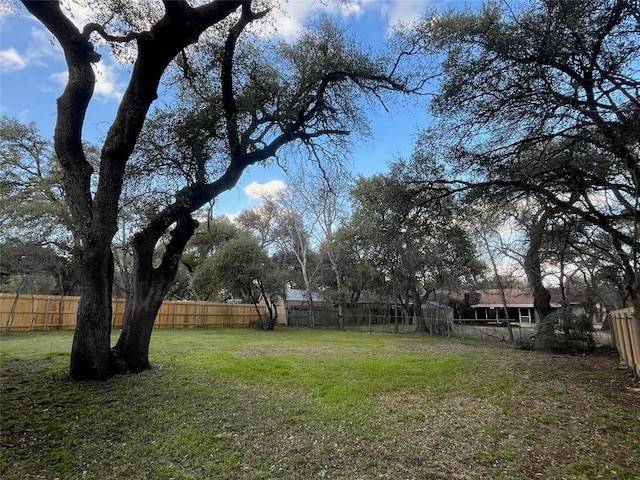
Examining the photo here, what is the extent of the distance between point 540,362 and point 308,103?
8.29 metres

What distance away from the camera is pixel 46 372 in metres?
6.09

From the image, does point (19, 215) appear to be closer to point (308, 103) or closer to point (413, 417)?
point (308, 103)

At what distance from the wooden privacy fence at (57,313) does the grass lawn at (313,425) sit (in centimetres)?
871

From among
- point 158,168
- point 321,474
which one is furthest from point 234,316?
point 321,474

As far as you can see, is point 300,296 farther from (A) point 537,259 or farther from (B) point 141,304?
(B) point 141,304

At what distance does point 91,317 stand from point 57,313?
12834mm

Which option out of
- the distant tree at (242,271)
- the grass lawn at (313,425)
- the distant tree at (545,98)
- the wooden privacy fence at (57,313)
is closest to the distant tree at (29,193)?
the wooden privacy fence at (57,313)

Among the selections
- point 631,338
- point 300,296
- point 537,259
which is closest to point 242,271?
point 300,296

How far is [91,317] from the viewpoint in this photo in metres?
5.68

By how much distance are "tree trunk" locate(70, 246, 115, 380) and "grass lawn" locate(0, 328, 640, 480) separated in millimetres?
267

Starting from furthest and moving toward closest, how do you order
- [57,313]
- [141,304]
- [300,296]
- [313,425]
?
[300,296], [57,313], [141,304], [313,425]

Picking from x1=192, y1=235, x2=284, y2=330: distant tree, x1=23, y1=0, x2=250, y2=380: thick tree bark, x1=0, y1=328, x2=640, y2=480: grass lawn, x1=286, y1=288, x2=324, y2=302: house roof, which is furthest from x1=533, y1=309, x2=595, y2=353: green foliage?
x1=286, y1=288, x2=324, y2=302: house roof

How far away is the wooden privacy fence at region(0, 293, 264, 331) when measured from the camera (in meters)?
14.1

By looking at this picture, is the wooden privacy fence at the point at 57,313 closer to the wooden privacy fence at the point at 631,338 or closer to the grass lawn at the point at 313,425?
the grass lawn at the point at 313,425
